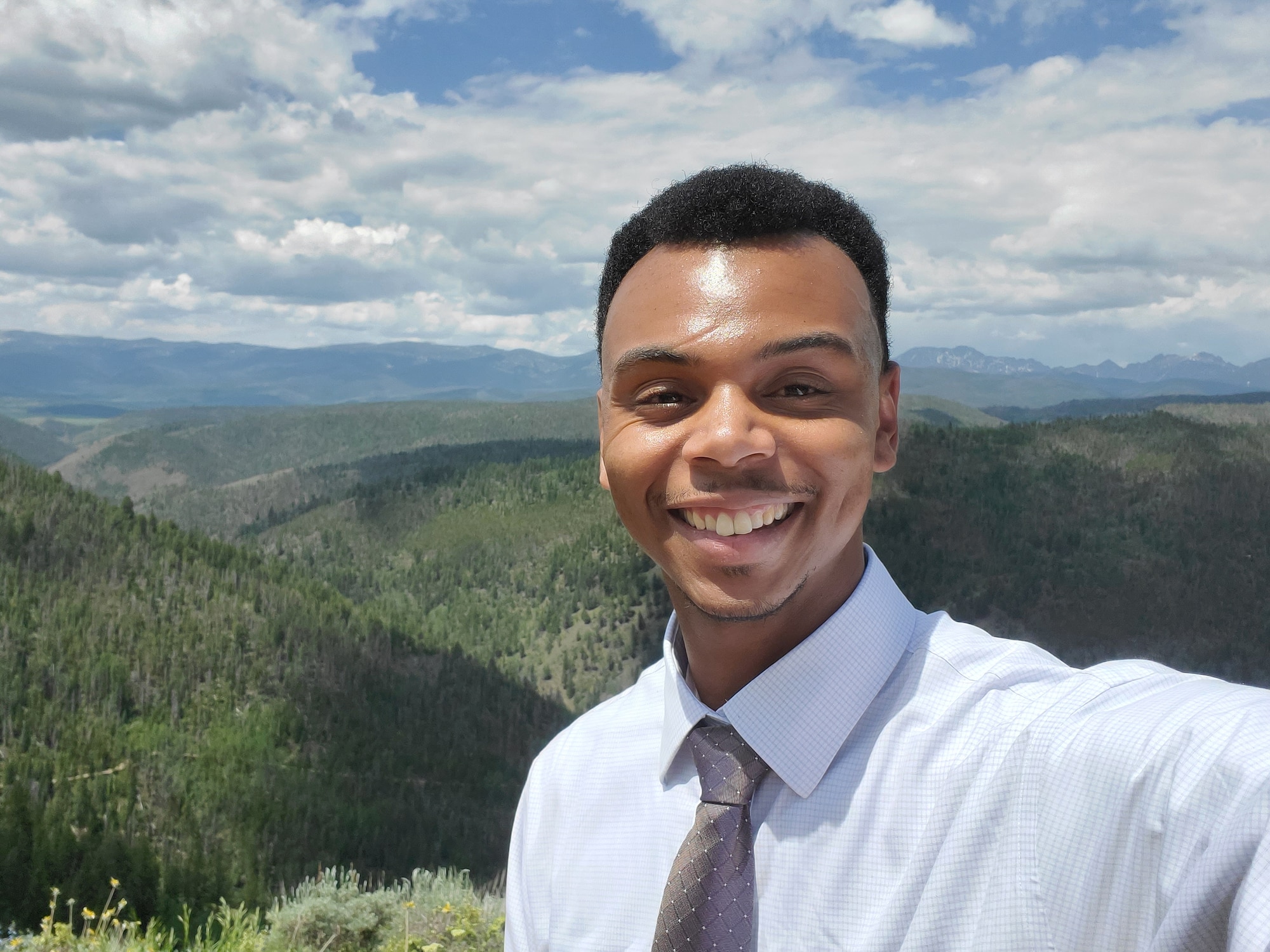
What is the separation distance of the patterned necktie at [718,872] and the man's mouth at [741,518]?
65 centimetres

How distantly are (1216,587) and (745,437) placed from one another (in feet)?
490

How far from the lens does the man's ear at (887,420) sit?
341 centimetres

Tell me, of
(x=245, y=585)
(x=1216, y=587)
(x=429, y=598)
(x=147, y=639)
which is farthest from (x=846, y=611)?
(x=429, y=598)

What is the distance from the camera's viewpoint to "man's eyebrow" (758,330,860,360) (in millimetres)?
2992

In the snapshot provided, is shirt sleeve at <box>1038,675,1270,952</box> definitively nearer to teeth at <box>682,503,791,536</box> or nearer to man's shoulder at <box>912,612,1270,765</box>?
man's shoulder at <box>912,612,1270,765</box>

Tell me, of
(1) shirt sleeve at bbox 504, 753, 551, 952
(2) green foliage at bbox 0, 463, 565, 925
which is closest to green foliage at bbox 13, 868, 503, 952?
(1) shirt sleeve at bbox 504, 753, 551, 952

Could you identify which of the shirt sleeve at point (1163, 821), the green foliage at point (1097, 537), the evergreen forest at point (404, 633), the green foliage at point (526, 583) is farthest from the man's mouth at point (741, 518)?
the green foliage at point (526, 583)

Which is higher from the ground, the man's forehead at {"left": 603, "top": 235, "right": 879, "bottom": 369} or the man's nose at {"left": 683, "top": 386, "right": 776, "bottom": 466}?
the man's forehead at {"left": 603, "top": 235, "right": 879, "bottom": 369}

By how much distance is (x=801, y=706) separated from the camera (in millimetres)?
3018

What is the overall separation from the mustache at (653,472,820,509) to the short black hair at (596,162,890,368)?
2.35 ft

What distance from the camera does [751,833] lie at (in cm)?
304

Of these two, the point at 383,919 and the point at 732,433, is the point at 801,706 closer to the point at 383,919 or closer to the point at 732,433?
the point at 732,433

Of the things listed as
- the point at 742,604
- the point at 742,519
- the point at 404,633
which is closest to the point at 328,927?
the point at 742,604

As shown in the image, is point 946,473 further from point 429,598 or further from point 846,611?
point 846,611
